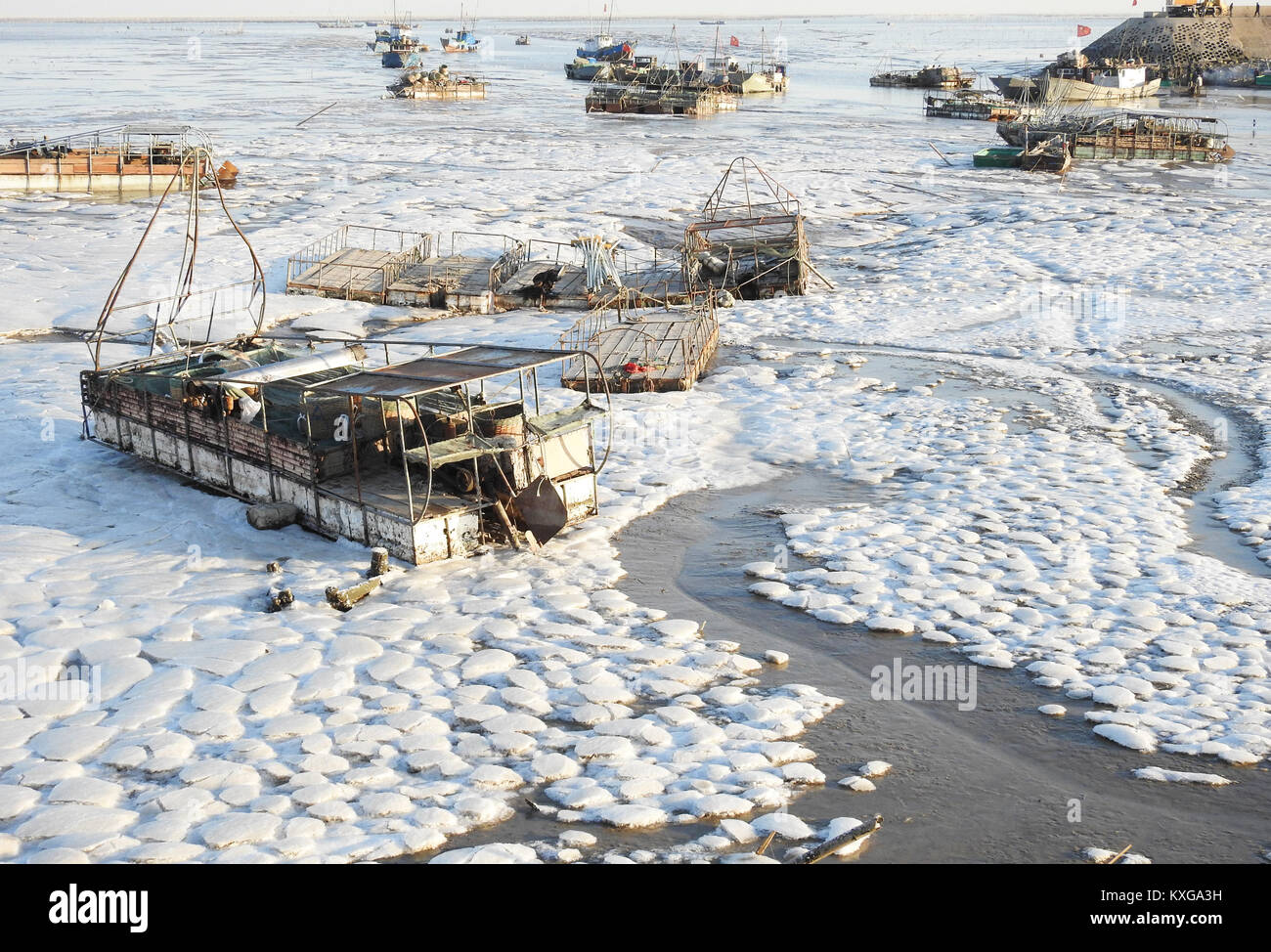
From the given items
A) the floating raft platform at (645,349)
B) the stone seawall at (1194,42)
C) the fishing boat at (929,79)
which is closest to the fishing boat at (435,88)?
the fishing boat at (929,79)

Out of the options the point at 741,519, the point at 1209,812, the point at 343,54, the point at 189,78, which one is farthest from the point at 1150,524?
the point at 343,54

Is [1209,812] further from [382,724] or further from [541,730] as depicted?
[382,724]

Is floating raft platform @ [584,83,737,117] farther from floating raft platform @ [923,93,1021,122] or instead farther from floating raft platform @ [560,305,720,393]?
floating raft platform @ [560,305,720,393]

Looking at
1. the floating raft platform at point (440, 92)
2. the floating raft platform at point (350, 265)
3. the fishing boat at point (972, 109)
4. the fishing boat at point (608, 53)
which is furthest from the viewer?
the fishing boat at point (608, 53)

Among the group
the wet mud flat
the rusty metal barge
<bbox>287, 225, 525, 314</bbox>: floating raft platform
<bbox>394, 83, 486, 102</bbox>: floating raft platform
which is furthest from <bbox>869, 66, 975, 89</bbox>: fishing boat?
the wet mud flat

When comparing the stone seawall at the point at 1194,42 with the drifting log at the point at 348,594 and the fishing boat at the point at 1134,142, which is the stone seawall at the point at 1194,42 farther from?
the drifting log at the point at 348,594

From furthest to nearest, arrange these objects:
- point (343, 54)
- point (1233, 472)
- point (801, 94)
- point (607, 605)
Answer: point (343, 54) < point (801, 94) < point (1233, 472) < point (607, 605)
